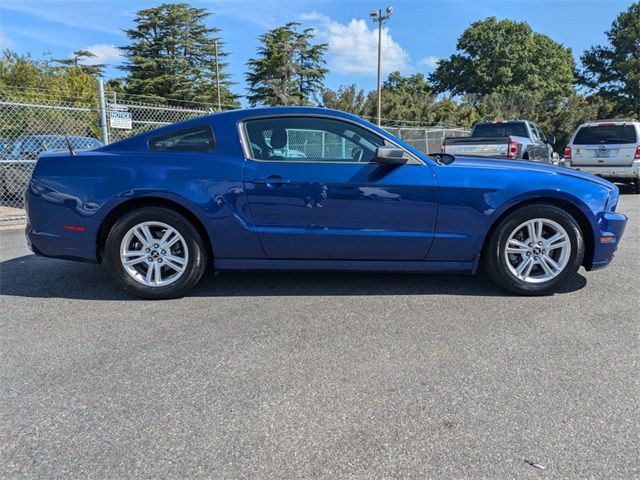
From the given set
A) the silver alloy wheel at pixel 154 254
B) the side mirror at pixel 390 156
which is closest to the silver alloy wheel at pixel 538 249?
the side mirror at pixel 390 156

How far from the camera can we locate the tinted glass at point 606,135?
11.5 m

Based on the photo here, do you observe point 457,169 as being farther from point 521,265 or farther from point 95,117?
point 95,117

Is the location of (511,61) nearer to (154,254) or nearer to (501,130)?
(501,130)

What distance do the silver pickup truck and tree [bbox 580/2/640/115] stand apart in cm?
3910

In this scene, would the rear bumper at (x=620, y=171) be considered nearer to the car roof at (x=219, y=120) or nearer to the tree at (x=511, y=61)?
the car roof at (x=219, y=120)

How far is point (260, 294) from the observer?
4.12 m

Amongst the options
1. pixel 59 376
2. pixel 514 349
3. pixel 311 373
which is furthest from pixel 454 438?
pixel 59 376

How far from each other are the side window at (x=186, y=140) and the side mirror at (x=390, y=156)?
136 centimetres

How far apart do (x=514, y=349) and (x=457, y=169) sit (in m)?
1.52

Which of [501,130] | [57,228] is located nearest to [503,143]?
[501,130]

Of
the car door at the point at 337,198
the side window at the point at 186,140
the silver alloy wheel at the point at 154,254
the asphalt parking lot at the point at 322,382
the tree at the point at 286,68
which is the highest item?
the tree at the point at 286,68

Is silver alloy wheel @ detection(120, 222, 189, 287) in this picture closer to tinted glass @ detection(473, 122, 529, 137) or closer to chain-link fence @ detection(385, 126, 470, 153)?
tinted glass @ detection(473, 122, 529, 137)

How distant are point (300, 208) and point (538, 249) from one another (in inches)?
78.2

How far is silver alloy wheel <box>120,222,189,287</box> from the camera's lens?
13.0ft
